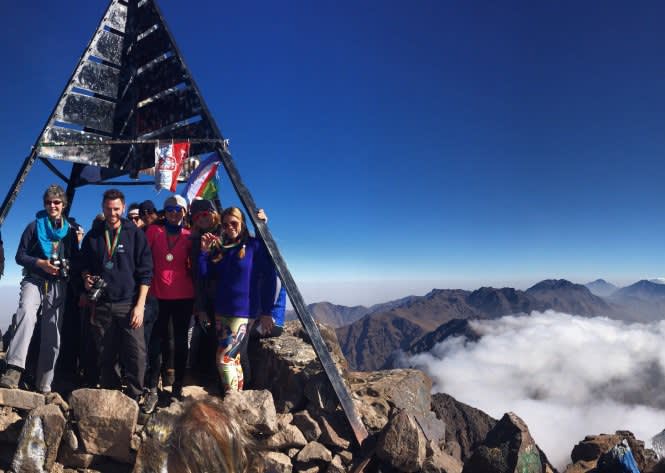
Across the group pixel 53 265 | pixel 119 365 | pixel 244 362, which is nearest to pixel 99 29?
pixel 53 265

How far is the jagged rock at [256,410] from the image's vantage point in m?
4.88

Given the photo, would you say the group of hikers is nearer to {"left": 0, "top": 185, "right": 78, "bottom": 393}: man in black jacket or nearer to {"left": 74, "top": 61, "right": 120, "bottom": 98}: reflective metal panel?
{"left": 0, "top": 185, "right": 78, "bottom": 393}: man in black jacket

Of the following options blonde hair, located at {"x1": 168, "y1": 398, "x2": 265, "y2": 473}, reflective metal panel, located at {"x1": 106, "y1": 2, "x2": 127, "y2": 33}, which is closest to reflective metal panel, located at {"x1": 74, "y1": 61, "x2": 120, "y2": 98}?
reflective metal panel, located at {"x1": 106, "y1": 2, "x2": 127, "y2": 33}

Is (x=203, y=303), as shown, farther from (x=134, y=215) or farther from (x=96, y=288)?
(x=134, y=215)

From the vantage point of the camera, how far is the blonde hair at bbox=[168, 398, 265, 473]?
213cm

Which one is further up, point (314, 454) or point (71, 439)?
point (71, 439)

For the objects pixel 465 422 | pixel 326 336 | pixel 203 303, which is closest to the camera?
pixel 203 303

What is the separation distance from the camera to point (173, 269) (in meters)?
6.14

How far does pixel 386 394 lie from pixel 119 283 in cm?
486

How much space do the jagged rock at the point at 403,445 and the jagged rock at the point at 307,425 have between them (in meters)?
0.96

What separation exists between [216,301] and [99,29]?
19.9 feet

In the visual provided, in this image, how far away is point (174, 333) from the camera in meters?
6.10

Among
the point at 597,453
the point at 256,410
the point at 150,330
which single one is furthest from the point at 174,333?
the point at 597,453

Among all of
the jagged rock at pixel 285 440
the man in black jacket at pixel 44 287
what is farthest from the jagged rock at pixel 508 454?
the man in black jacket at pixel 44 287
